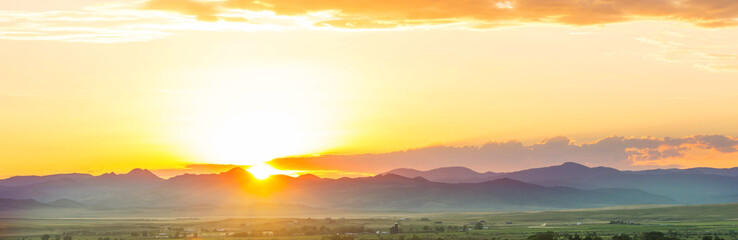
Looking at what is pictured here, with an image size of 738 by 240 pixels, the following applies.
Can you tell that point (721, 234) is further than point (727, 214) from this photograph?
No

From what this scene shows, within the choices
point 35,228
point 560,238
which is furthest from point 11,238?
point 560,238

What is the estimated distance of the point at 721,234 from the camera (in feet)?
383

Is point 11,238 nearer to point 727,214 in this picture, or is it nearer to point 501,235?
point 501,235

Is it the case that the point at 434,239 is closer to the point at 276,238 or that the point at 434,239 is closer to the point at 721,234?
the point at 276,238

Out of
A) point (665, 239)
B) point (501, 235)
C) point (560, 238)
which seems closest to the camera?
point (665, 239)

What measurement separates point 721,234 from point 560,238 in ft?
74.3

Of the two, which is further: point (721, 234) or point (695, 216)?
point (695, 216)

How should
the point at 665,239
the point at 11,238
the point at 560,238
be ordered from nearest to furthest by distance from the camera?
the point at 665,239 → the point at 560,238 → the point at 11,238

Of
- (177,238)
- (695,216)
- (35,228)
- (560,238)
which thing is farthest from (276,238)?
(695,216)

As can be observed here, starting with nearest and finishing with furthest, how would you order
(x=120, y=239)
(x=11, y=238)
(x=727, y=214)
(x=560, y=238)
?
1. (x=560, y=238)
2. (x=120, y=239)
3. (x=11, y=238)
4. (x=727, y=214)

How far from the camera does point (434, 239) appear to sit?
116m

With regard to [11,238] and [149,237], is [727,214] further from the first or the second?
[11,238]

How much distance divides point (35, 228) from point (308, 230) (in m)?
64.5

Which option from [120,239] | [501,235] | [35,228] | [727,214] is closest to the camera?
[501,235]
